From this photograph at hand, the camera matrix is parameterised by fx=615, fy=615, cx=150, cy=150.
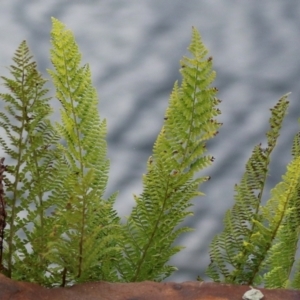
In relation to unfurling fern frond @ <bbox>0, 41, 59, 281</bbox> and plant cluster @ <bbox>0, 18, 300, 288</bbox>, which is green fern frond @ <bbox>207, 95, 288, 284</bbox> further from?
unfurling fern frond @ <bbox>0, 41, 59, 281</bbox>

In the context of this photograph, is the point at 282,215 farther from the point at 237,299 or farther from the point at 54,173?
the point at 54,173

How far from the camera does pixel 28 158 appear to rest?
807 mm

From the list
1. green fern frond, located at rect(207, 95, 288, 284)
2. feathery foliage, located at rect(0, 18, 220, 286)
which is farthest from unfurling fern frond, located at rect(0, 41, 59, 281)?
green fern frond, located at rect(207, 95, 288, 284)

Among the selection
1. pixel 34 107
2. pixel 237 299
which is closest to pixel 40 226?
pixel 34 107

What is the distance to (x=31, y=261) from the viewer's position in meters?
0.79

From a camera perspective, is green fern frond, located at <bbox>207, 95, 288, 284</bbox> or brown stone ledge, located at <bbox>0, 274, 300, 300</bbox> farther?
green fern frond, located at <bbox>207, 95, 288, 284</bbox>

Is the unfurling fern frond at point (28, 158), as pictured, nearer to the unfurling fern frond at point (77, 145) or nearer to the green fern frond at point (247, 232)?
the unfurling fern frond at point (77, 145)

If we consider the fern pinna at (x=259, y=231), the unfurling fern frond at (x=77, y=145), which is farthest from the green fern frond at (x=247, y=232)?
the unfurling fern frond at (x=77, y=145)

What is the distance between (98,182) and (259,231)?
0.75 ft

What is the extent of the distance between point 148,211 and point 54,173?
0.13 m

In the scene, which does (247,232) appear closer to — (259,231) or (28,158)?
(259,231)

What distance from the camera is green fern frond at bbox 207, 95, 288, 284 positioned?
32.1 inches

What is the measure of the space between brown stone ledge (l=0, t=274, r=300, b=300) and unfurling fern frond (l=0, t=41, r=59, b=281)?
5 cm

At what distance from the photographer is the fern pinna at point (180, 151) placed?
741 mm
